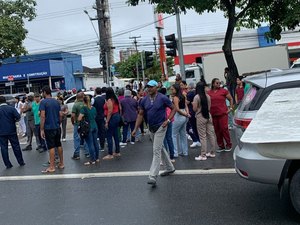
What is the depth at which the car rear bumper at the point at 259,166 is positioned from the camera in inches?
197

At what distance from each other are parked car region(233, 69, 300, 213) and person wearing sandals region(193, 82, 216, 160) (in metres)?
3.20

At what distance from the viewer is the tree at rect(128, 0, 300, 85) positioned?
14.2m

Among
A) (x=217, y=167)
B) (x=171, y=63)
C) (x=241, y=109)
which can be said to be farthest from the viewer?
(x=171, y=63)

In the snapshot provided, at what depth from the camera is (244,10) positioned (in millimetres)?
15031

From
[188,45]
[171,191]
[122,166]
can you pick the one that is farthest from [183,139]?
[188,45]

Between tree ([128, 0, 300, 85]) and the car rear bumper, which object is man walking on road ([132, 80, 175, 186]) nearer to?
the car rear bumper

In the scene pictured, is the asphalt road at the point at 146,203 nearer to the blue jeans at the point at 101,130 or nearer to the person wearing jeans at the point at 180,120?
the person wearing jeans at the point at 180,120

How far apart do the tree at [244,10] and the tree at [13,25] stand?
11739mm

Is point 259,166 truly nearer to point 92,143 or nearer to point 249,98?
point 249,98

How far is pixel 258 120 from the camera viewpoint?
499 centimetres

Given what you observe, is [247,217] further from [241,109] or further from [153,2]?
[153,2]

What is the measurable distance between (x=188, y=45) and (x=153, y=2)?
47.3 meters

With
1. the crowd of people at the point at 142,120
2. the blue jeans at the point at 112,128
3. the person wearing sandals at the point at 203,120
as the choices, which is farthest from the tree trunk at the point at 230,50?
the person wearing sandals at the point at 203,120

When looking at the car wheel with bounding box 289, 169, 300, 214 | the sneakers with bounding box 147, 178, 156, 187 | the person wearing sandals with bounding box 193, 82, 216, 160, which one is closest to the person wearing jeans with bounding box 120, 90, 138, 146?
the person wearing sandals with bounding box 193, 82, 216, 160
